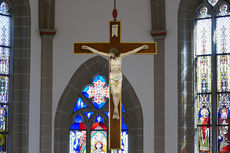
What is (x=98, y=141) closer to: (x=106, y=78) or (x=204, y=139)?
(x=106, y=78)

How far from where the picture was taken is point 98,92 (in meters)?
17.2

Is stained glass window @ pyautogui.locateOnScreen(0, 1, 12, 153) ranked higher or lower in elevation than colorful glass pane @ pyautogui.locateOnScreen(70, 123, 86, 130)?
higher

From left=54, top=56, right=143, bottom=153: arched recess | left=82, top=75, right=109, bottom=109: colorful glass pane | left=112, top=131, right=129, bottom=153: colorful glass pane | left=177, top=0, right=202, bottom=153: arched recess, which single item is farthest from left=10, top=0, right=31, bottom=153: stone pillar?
left=177, top=0, right=202, bottom=153: arched recess

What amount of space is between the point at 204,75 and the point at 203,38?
97 centimetres

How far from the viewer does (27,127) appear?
16328mm

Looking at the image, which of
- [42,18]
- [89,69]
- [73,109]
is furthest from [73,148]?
[42,18]

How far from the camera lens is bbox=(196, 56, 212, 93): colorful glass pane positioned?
16688mm

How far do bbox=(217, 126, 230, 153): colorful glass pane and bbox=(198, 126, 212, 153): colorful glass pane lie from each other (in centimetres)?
26

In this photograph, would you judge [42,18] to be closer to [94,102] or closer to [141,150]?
A: [94,102]

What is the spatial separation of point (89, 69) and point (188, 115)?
2835 millimetres

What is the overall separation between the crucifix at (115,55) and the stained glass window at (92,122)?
3.62 metres

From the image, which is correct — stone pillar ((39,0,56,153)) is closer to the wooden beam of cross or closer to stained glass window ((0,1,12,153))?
stained glass window ((0,1,12,153))

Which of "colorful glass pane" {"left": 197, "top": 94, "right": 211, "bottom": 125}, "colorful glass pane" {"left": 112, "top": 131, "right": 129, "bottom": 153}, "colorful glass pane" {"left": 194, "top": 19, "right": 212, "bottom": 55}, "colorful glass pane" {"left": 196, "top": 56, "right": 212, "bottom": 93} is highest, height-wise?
"colorful glass pane" {"left": 194, "top": 19, "right": 212, "bottom": 55}

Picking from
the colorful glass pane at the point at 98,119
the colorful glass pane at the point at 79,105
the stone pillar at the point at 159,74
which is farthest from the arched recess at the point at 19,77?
the stone pillar at the point at 159,74
